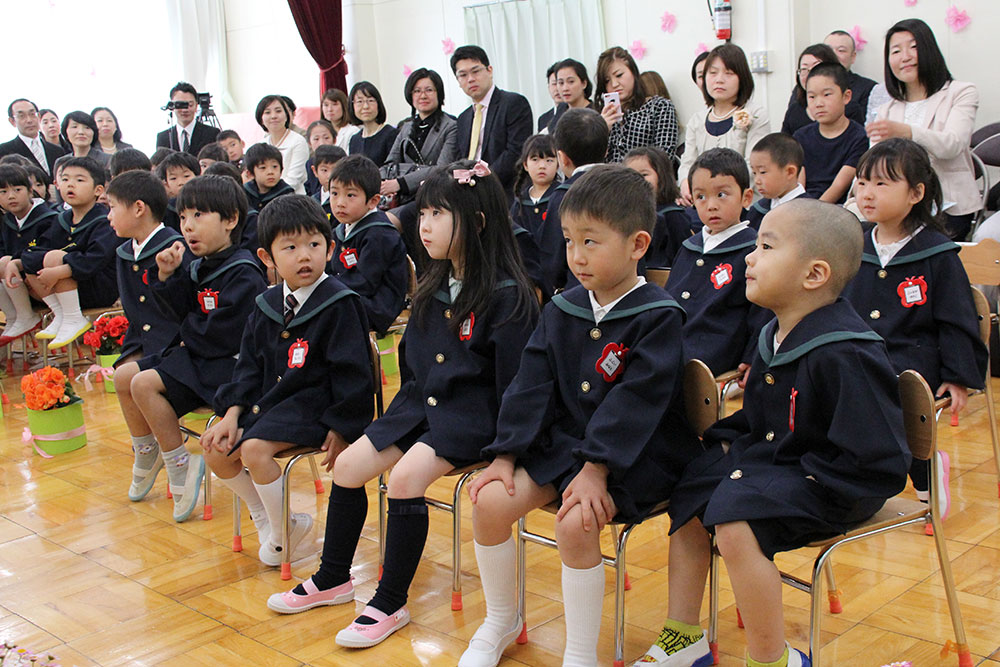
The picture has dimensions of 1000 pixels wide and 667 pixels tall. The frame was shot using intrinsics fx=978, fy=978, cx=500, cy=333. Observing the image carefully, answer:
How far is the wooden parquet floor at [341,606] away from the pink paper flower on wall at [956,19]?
273cm

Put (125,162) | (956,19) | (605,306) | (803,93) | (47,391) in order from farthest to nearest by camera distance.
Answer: (956,19)
(803,93)
(125,162)
(47,391)
(605,306)

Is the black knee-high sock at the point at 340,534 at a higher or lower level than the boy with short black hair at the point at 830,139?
lower

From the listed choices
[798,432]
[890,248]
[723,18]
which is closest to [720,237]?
[890,248]

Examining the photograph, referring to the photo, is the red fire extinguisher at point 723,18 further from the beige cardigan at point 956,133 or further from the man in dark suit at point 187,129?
the man in dark suit at point 187,129

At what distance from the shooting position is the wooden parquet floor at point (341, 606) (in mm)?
2004

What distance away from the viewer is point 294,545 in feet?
8.35

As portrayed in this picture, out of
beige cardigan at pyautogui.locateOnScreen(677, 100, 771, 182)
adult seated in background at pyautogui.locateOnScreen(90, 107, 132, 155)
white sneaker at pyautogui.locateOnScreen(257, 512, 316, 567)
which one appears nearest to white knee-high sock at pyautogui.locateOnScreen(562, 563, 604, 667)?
white sneaker at pyautogui.locateOnScreen(257, 512, 316, 567)

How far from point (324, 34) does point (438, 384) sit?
20.5 ft

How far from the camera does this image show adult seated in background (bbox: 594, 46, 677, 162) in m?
5.12

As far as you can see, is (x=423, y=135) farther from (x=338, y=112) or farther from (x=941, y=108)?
(x=941, y=108)

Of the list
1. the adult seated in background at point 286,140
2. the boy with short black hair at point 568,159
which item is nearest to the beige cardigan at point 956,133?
the boy with short black hair at point 568,159

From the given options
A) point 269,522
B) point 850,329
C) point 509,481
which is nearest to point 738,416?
point 850,329

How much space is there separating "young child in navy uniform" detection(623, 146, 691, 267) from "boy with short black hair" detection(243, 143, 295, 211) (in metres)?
1.92

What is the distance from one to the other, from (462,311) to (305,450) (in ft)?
1.85
